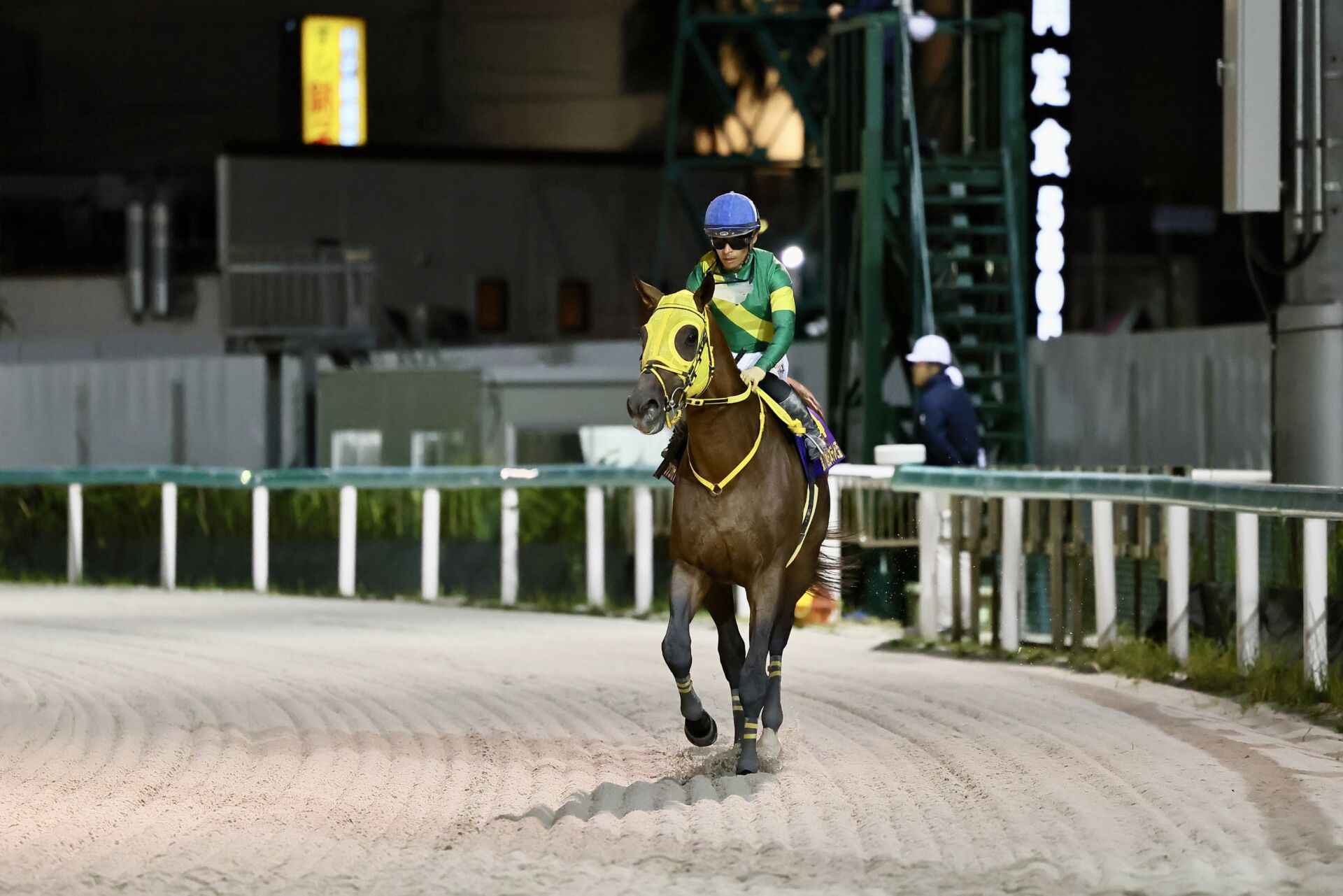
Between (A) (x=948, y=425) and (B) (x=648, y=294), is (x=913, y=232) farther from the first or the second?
(B) (x=648, y=294)

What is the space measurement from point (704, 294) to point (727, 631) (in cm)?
147

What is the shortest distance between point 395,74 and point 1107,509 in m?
20.4

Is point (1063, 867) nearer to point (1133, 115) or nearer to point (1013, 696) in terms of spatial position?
point (1013, 696)

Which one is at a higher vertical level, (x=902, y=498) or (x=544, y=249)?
(x=544, y=249)

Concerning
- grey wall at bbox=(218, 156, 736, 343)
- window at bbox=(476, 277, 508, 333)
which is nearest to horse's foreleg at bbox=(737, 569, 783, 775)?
grey wall at bbox=(218, 156, 736, 343)

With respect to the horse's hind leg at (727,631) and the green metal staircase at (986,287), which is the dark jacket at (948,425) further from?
the horse's hind leg at (727,631)

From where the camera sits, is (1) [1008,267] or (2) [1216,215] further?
(2) [1216,215]

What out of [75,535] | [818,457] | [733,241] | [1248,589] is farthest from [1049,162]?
[733,241]

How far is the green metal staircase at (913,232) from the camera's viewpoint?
16.4 m

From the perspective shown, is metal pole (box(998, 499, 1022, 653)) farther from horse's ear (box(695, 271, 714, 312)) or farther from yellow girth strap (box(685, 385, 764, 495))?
horse's ear (box(695, 271, 714, 312))

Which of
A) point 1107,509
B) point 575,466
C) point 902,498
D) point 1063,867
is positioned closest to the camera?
point 1063,867

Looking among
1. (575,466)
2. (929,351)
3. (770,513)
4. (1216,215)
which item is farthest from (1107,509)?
(1216,215)

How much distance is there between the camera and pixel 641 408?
695cm

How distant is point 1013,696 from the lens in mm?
9773
